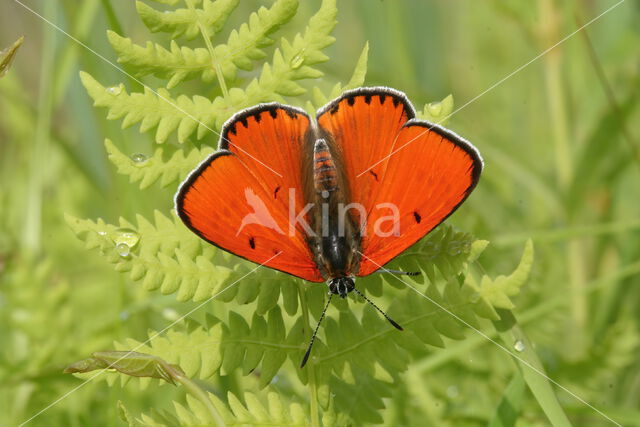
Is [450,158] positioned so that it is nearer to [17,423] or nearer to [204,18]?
[204,18]

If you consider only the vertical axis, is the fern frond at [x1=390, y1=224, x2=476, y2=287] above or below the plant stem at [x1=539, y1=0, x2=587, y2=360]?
below

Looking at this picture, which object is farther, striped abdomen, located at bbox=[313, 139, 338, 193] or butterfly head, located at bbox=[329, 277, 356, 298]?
striped abdomen, located at bbox=[313, 139, 338, 193]

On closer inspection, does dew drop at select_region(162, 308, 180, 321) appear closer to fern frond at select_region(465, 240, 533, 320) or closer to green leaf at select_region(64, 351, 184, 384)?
green leaf at select_region(64, 351, 184, 384)

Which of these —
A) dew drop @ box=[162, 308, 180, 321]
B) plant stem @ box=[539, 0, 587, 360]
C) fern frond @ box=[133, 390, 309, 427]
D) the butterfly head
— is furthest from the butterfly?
plant stem @ box=[539, 0, 587, 360]

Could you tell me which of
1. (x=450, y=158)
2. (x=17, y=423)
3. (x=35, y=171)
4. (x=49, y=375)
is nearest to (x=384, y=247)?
(x=450, y=158)

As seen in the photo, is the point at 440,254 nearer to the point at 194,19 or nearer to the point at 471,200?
the point at 194,19

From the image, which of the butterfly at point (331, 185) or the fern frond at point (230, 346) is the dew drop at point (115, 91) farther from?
the fern frond at point (230, 346)

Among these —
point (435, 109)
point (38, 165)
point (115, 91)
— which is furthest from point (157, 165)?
point (38, 165)

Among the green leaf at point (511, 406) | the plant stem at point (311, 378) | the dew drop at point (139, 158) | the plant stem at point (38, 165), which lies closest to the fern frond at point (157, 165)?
the dew drop at point (139, 158)
